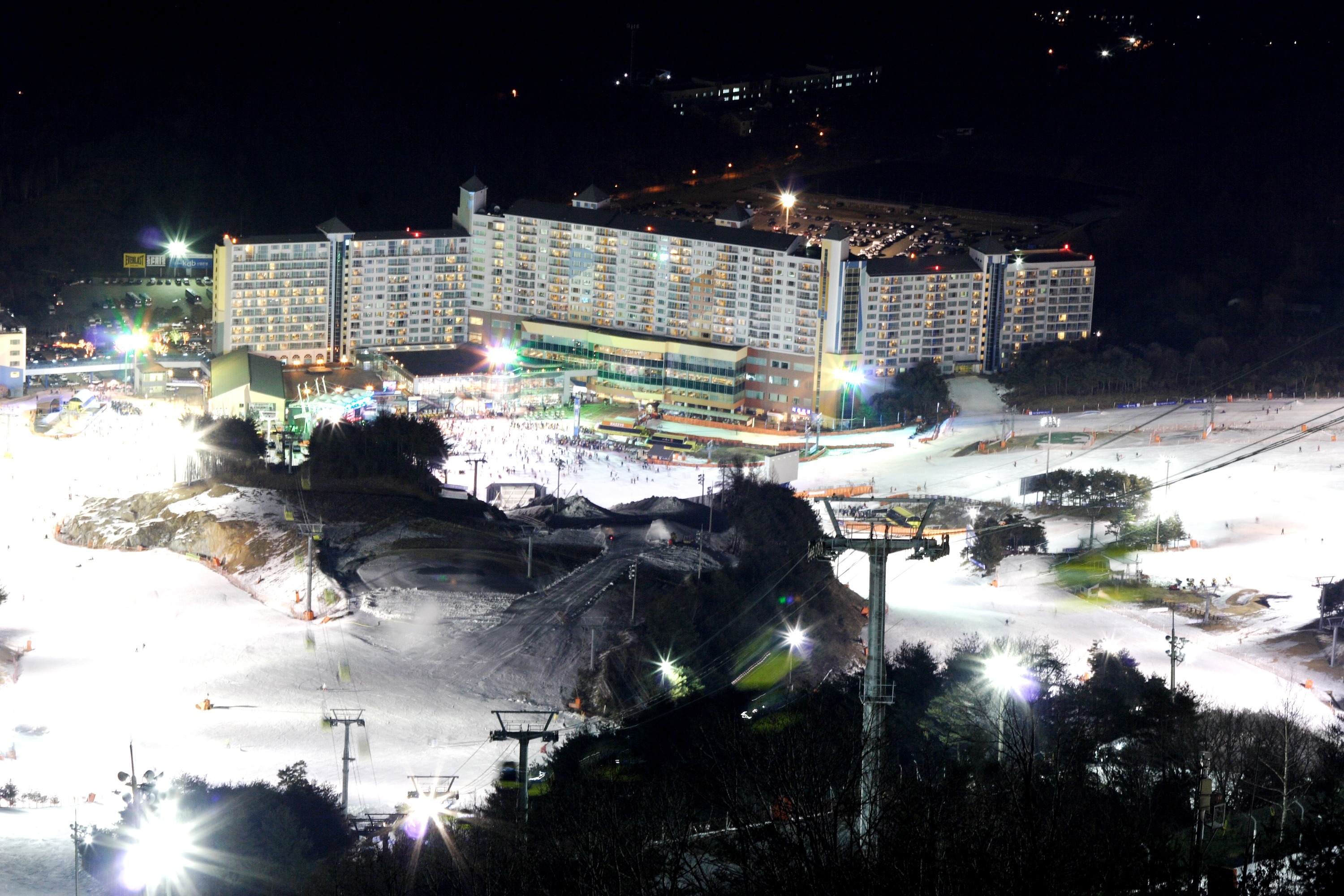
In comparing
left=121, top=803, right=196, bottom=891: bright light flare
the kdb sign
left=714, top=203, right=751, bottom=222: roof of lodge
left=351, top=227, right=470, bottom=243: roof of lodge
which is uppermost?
left=714, top=203, right=751, bottom=222: roof of lodge

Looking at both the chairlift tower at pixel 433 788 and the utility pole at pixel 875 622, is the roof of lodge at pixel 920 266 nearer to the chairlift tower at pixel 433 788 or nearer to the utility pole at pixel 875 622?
the chairlift tower at pixel 433 788

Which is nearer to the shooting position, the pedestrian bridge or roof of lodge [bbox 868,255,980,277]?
the pedestrian bridge

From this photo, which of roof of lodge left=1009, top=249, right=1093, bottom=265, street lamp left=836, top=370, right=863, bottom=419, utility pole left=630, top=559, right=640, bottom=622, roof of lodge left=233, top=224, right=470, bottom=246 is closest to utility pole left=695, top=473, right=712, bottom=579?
utility pole left=630, top=559, right=640, bottom=622

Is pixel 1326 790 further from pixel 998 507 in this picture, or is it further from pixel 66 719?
pixel 998 507

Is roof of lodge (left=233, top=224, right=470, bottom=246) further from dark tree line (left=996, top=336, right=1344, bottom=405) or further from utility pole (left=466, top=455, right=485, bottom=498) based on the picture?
dark tree line (left=996, top=336, right=1344, bottom=405)

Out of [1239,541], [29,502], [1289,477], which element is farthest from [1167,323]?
[29,502]

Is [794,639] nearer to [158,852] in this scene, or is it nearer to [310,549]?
[310,549]

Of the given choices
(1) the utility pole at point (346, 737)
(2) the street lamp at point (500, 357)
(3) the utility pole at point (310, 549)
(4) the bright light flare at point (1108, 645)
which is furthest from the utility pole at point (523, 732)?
(2) the street lamp at point (500, 357)
